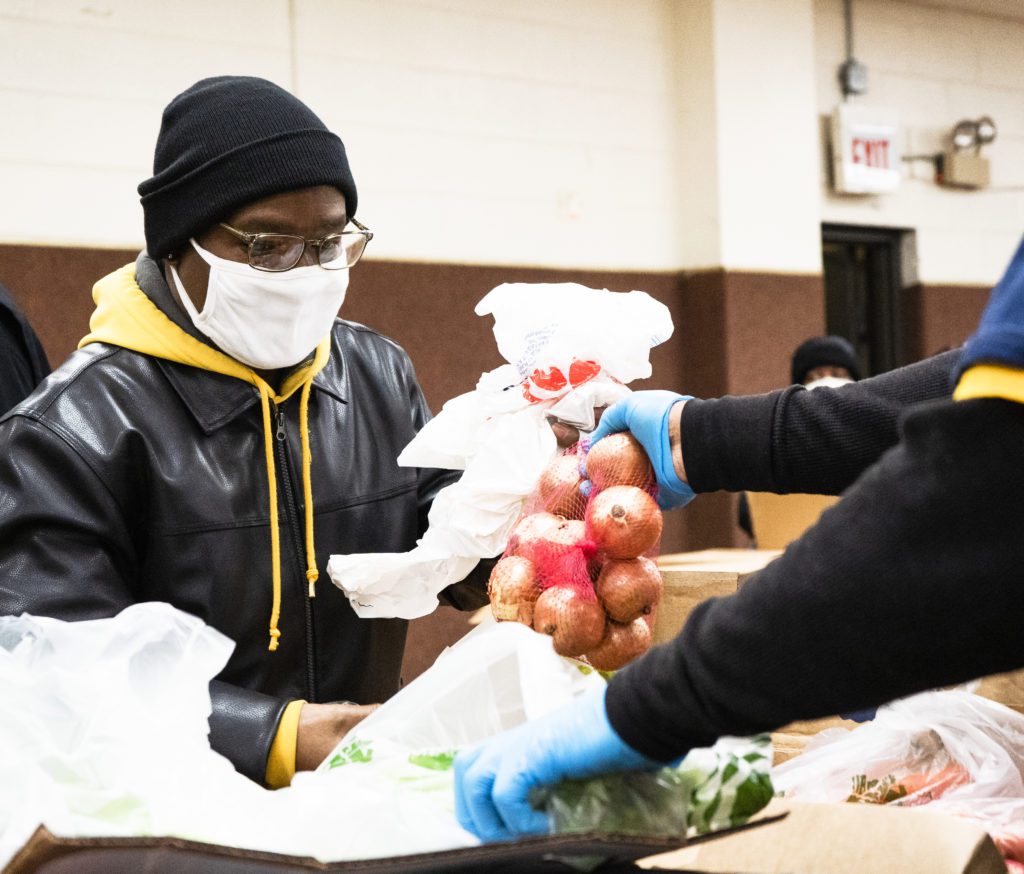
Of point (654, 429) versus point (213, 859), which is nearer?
point (213, 859)

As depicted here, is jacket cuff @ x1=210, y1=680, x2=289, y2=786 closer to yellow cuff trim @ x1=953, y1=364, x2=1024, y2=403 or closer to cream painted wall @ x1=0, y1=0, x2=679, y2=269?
yellow cuff trim @ x1=953, y1=364, x2=1024, y2=403

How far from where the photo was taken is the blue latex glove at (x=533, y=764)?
2.73 feet

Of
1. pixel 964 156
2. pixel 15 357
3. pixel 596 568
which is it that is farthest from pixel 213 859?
pixel 964 156

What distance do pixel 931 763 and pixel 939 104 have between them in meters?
4.52

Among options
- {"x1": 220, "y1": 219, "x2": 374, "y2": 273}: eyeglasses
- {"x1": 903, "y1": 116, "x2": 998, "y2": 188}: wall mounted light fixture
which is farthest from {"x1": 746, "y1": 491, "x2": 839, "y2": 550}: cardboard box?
{"x1": 903, "y1": 116, "x2": 998, "y2": 188}: wall mounted light fixture

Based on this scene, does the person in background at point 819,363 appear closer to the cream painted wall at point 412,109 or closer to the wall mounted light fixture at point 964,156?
the cream painted wall at point 412,109

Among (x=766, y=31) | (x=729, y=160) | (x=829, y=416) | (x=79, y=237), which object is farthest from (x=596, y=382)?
(x=766, y=31)

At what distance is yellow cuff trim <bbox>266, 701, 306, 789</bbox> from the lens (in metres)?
1.18

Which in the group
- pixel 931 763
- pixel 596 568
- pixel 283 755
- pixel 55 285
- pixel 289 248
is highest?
pixel 55 285

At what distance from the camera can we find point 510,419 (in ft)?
4.20

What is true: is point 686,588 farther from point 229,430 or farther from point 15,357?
point 15,357

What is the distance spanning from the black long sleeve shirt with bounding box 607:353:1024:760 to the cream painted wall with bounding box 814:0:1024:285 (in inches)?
172

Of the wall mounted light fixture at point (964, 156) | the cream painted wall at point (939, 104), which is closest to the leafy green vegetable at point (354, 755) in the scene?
the cream painted wall at point (939, 104)

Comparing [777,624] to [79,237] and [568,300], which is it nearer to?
[568,300]
